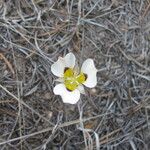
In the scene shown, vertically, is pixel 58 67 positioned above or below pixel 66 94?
above

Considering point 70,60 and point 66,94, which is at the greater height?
point 70,60

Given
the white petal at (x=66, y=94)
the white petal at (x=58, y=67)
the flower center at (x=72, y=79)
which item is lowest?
the white petal at (x=66, y=94)

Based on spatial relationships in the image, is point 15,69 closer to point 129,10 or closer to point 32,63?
Answer: point 32,63

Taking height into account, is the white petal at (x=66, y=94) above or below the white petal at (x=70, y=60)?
below

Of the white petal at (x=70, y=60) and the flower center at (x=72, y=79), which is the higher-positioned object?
the white petal at (x=70, y=60)
